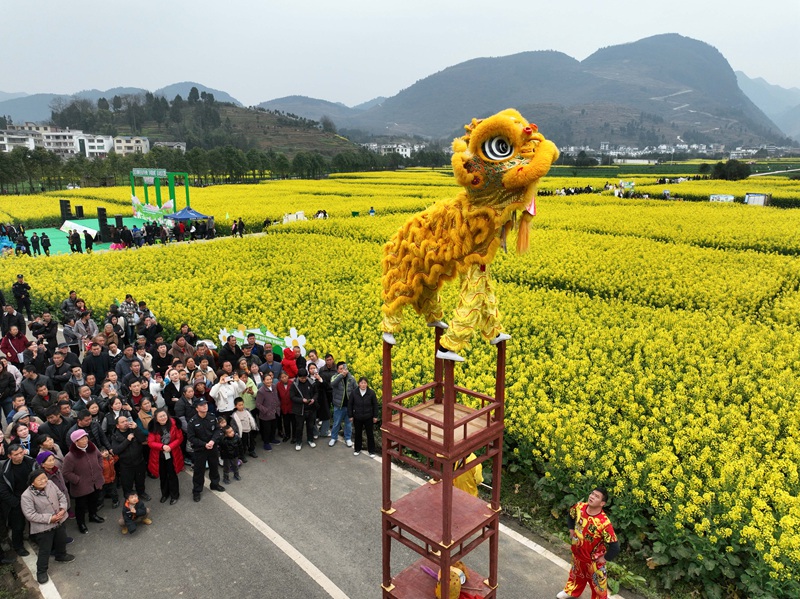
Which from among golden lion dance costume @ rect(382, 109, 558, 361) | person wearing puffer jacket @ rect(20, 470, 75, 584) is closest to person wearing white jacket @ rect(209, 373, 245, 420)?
person wearing puffer jacket @ rect(20, 470, 75, 584)

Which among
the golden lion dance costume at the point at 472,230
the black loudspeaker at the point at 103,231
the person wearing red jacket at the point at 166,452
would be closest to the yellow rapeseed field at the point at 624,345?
the person wearing red jacket at the point at 166,452

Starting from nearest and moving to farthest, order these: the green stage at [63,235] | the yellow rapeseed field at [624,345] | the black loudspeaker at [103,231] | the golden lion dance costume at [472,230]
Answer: the golden lion dance costume at [472,230], the yellow rapeseed field at [624,345], the green stage at [63,235], the black loudspeaker at [103,231]

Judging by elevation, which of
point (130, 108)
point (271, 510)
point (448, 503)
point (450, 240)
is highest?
point (130, 108)

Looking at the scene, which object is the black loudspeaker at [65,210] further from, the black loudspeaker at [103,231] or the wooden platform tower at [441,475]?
the wooden platform tower at [441,475]

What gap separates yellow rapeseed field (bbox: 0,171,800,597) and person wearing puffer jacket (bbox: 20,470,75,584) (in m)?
5.41

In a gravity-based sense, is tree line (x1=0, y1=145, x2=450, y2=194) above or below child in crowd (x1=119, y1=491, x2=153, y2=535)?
above

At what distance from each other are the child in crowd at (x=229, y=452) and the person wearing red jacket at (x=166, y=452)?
644mm

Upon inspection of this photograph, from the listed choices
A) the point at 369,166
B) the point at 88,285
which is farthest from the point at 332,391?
the point at 369,166

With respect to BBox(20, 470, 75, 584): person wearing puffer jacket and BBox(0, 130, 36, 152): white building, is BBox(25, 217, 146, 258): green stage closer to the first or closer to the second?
BBox(20, 470, 75, 584): person wearing puffer jacket

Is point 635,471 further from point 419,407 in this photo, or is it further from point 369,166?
point 369,166

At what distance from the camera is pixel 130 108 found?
5094 inches

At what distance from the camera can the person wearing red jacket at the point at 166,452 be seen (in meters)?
7.88

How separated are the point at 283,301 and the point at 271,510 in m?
8.11

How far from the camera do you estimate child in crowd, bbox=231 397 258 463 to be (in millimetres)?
8867
